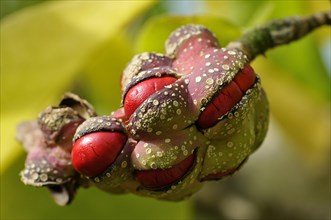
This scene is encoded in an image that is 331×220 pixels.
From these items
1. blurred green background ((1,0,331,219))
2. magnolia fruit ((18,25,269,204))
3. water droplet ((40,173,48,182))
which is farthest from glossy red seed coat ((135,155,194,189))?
blurred green background ((1,0,331,219))

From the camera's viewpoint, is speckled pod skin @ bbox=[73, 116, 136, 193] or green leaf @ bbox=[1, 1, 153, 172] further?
green leaf @ bbox=[1, 1, 153, 172]

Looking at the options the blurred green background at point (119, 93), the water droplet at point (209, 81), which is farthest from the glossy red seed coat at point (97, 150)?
the blurred green background at point (119, 93)

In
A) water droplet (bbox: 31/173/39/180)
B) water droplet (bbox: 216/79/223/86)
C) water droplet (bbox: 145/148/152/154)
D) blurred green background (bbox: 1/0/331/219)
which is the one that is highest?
water droplet (bbox: 216/79/223/86)

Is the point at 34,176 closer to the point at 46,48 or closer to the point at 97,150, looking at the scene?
the point at 97,150

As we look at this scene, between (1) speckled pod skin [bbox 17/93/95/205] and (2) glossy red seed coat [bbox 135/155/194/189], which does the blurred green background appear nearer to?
(1) speckled pod skin [bbox 17/93/95/205]

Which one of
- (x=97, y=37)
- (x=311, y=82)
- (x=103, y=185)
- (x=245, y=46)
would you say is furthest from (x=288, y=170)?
(x=103, y=185)

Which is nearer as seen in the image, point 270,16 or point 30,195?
point 30,195

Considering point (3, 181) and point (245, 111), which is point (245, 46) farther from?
point (3, 181)

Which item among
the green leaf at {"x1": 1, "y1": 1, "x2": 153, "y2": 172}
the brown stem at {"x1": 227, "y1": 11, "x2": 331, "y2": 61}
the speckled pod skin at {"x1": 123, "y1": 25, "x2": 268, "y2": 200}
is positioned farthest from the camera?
the green leaf at {"x1": 1, "y1": 1, "x2": 153, "y2": 172}
